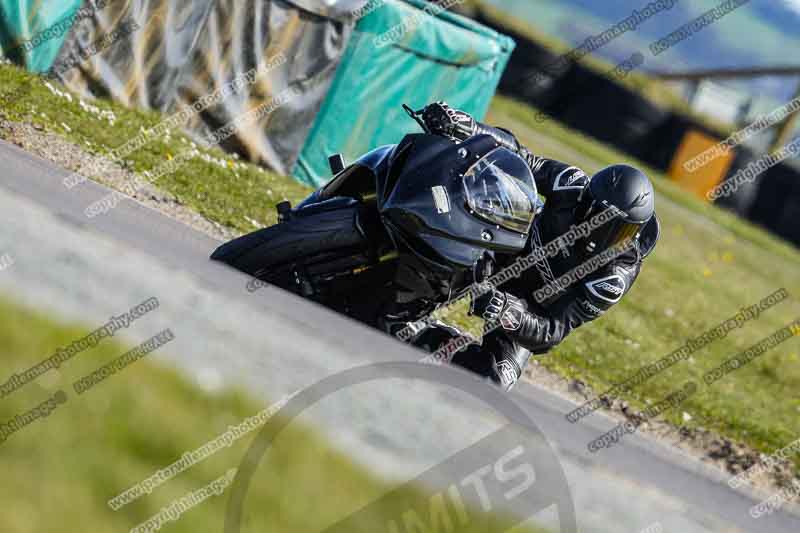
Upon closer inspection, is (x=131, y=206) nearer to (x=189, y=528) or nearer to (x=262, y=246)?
(x=262, y=246)

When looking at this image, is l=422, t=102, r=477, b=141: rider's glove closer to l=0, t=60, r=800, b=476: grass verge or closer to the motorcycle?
the motorcycle

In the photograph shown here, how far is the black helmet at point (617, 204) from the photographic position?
17.9ft

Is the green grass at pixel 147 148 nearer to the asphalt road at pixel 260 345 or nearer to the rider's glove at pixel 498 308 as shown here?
the rider's glove at pixel 498 308

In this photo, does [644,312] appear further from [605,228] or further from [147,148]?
[605,228]

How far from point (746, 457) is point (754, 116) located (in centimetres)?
2130

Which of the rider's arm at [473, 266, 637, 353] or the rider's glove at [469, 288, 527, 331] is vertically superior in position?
the rider's glove at [469, 288, 527, 331]

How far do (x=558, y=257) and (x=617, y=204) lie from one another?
448 mm

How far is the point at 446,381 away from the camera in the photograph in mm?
3307

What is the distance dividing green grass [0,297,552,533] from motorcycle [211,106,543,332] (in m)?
1.93

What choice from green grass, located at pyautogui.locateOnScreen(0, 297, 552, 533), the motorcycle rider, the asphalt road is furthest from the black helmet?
green grass, located at pyautogui.locateOnScreen(0, 297, 552, 533)

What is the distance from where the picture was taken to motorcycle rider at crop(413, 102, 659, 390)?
536 centimetres

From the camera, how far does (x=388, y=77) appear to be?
37.2 feet

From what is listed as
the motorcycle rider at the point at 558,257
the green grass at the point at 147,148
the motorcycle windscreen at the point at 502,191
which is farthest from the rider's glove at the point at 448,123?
the green grass at the point at 147,148

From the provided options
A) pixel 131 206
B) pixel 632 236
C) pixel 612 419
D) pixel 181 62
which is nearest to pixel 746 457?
pixel 612 419
